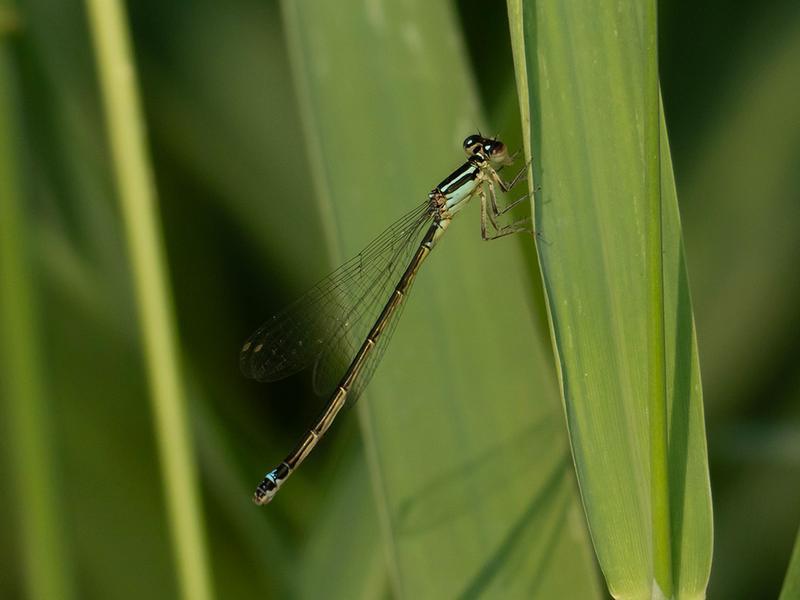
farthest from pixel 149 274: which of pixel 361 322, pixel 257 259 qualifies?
pixel 257 259

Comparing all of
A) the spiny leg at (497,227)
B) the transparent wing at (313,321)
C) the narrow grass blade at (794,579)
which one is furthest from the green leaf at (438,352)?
the narrow grass blade at (794,579)

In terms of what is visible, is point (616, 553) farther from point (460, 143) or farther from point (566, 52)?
point (460, 143)

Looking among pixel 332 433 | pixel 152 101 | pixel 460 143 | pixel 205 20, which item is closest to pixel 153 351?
pixel 460 143

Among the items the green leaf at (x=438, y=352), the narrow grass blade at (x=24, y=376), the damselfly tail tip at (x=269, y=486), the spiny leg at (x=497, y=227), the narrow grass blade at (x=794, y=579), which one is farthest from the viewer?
the damselfly tail tip at (x=269, y=486)

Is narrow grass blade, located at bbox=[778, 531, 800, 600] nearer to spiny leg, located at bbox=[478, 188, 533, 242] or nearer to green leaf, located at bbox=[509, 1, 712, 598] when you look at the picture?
green leaf, located at bbox=[509, 1, 712, 598]

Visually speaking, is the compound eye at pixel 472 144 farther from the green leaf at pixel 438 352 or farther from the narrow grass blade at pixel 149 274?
the narrow grass blade at pixel 149 274

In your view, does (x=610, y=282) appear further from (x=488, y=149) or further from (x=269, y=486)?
(x=269, y=486)
